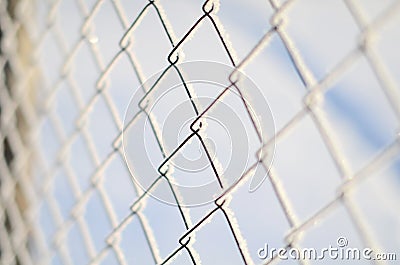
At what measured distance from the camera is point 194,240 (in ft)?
1.85

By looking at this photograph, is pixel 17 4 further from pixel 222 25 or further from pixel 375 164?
pixel 375 164

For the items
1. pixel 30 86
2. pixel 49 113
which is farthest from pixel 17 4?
pixel 49 113

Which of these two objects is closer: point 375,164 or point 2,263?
point 375,164

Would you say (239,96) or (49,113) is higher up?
(49,113)

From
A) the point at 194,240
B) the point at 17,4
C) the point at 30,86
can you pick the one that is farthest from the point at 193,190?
the point at 17,4

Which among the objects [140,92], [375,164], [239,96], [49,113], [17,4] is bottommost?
[375,164]

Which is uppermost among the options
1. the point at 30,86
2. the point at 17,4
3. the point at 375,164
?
the point at 17,4

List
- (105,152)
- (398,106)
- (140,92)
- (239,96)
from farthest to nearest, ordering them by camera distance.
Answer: (105,152) → (140,92) → (239,96) → (398,106)

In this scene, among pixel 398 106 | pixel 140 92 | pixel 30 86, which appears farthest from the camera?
pixel 30 86

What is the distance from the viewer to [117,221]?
0.71m

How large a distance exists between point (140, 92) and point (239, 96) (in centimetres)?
18

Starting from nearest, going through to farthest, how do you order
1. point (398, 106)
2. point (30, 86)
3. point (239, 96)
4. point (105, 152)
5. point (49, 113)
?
point (398, 106), point (239, 96), point (105, 152), point (49, 113), point (30, 86)

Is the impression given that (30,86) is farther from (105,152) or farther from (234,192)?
(234,192)

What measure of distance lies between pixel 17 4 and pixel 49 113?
0.97 ft
